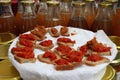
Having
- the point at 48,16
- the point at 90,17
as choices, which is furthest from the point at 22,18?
the point at 90,17

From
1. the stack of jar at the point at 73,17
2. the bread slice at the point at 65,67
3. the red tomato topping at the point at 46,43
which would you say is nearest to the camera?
the bread slice at the point at 65,67

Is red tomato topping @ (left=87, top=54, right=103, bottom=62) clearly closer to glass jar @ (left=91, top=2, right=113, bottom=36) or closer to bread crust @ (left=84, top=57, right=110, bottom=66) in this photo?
bread crust @ (left=84, top=57, right=110, bottom=66)

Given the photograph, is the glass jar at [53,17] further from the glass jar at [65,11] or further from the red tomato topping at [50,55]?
the red tomato topping at [50,55]

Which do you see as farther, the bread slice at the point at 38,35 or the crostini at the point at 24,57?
the bread slice at the point at 38,35

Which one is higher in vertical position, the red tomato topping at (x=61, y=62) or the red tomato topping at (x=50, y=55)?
the red tomato topping at (x=50, y=55)


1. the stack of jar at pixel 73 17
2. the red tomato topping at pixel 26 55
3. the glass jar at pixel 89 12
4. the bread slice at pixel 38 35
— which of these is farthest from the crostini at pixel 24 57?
the glass jar at pixel 89 12

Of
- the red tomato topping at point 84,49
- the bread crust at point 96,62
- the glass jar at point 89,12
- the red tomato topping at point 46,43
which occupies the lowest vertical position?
the bread crust at point 96,62

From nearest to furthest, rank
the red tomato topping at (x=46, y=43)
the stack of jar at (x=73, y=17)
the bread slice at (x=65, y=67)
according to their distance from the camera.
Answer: the bread slice at (x=65, y=67) → the red tomato topping at (x=46, y=43) → the stack of jar at (x=73, y=17)

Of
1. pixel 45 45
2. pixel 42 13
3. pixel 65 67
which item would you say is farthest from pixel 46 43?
pixel 42 13

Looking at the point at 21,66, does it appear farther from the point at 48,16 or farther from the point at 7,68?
the point at 48,16
